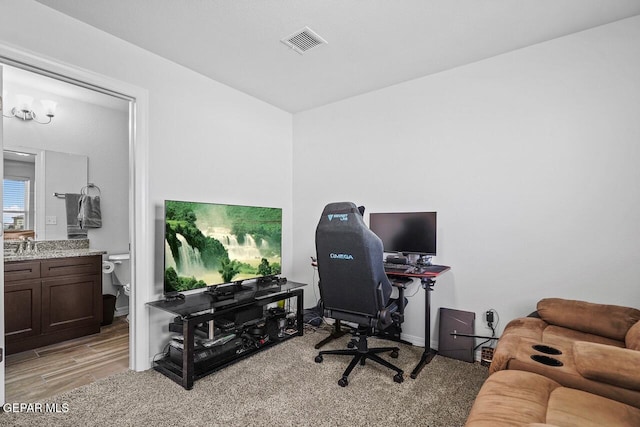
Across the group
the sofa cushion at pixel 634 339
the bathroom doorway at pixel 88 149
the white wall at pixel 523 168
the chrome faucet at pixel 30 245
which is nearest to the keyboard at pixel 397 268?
the white wall at pixel 523 168

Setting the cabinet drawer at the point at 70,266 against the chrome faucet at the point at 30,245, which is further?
the chrome faucet at the point at 30,245

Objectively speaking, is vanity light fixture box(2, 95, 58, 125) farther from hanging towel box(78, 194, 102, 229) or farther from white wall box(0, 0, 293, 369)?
white wall box(0, 0, 293, 369)

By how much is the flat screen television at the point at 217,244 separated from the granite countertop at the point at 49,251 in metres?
1.55

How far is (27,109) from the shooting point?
11.1 feet

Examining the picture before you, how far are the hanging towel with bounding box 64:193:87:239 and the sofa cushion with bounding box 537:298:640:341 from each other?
478cm

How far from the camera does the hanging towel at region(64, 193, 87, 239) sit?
378cm

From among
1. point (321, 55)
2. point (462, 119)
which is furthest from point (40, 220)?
point (462, 119)

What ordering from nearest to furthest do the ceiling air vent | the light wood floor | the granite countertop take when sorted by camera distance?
the light wood floor, the ceiling air vent, the granite countertop

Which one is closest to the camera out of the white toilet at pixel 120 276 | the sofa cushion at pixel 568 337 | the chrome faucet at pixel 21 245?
the sofa cushion at pixel 568 337

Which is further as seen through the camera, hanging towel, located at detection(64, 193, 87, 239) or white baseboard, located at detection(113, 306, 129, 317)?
white baseboard, located at detection(113, 306, 129, 317)

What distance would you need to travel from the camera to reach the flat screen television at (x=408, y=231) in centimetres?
289

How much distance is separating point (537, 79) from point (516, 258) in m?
1.49

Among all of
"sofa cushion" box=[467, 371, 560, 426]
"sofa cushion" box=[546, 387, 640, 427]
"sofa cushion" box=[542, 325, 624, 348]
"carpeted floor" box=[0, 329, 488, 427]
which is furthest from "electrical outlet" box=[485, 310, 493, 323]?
"sofa cushion" box=[546, 387, 640, 427]

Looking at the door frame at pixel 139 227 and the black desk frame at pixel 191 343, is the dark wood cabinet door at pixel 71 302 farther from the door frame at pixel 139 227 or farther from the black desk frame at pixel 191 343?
the black desk frame at pixel 191 343
